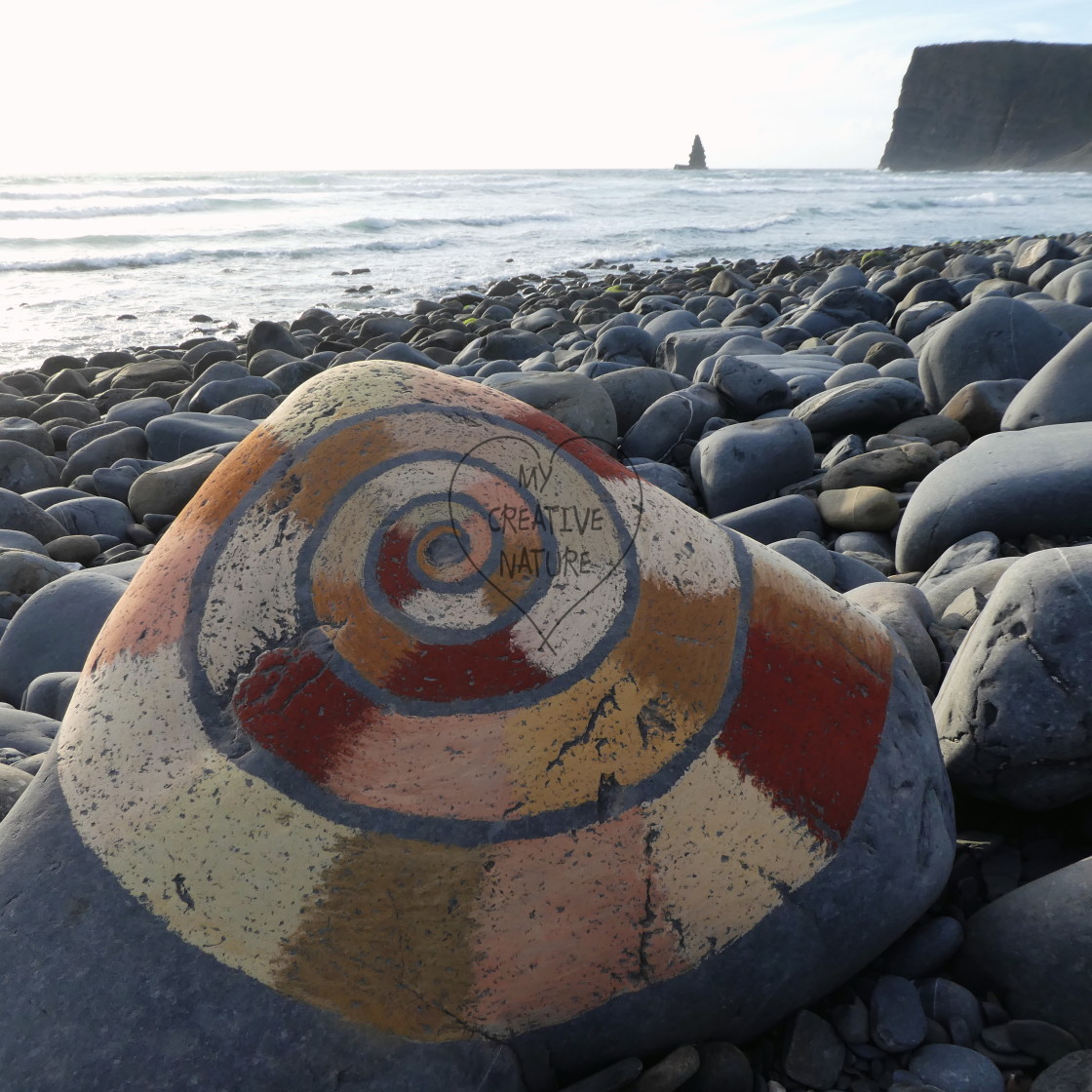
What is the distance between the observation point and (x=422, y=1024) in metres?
1.24

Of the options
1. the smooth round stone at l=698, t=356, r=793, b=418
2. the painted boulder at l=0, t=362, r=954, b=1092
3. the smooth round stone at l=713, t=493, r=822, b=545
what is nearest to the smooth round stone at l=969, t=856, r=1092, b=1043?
the painted boulder at l=0, t=362, r=954, b=1092

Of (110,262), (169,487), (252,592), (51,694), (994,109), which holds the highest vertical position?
(994,109)

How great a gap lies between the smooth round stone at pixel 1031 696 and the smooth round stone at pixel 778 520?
71.8 inches

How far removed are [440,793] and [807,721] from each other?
2.03 feet

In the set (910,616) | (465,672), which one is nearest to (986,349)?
(910,616)

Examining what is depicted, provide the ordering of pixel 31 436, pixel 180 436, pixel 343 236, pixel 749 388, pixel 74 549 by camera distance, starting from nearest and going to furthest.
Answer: pixel 74 549 < pixel 749 388 < pixel 180 436 < pixel 31 436 < pixel 343 236

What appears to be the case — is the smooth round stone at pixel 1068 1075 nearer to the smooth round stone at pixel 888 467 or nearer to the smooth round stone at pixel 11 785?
the smooth round stone at pixel 11 785

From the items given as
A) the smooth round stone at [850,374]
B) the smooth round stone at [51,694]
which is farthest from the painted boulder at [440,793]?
the smooth round stone at [850,374]

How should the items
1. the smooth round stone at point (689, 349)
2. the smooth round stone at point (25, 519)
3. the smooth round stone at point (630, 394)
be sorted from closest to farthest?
the smooth round stone at point (25, 519) → the smooth round stone at point (630, 394) → the smooth round stone at point (689, 349)

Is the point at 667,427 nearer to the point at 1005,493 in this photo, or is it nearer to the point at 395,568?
the point at 1005,493

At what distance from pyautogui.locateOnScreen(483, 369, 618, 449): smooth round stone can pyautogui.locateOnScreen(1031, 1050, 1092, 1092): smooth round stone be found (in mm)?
3661

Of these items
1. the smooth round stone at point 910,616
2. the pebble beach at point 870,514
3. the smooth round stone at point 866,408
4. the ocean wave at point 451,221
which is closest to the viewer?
the pebble beach at point 870,514

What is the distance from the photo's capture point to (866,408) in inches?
181

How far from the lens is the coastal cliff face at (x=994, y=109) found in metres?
69.8
